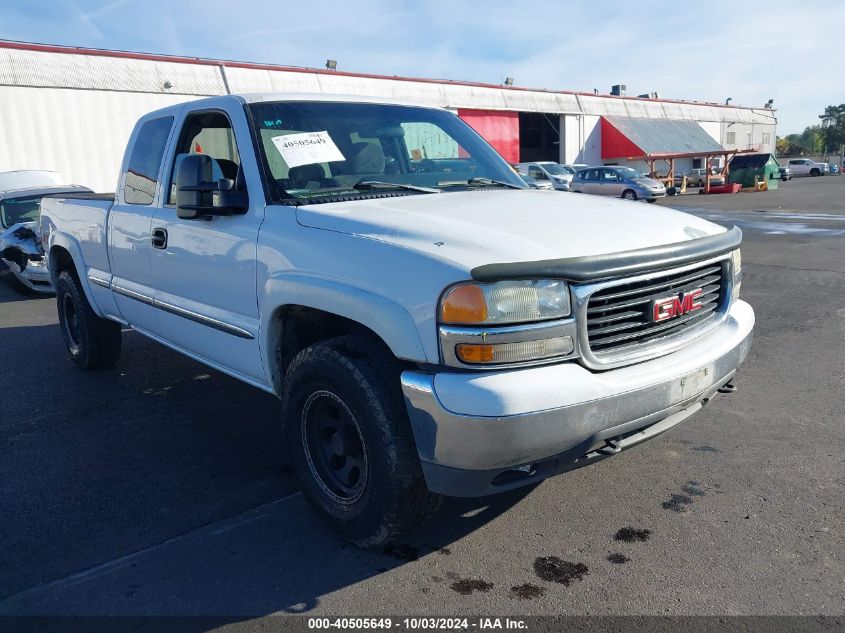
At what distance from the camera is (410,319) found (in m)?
2.55

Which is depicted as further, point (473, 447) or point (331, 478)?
point (331, 478)

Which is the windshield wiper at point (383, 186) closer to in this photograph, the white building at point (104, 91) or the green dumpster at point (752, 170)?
the white building at point (104, 91)

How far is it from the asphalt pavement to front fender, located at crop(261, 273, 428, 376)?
0.97 metres

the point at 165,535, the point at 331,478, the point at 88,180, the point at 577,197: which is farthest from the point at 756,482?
the point at 88,180

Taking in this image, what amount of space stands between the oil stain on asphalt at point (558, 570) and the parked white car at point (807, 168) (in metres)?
58.1

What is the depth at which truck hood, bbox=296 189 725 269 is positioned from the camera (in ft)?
8.59

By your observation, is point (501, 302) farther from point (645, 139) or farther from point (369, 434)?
point (645, 139)

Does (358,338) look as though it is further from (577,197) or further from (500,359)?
(577,197)

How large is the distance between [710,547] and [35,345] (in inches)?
264

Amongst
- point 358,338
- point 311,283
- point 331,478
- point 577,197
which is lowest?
point 331,478

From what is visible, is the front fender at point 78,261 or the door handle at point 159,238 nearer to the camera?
the door handle at point 159,238

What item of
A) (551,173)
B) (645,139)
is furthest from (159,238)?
(645,139)

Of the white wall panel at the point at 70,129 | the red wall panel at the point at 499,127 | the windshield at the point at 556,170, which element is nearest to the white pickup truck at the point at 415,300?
the white wall panel at the point at 70,129

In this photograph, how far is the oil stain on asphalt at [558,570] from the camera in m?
2.78
